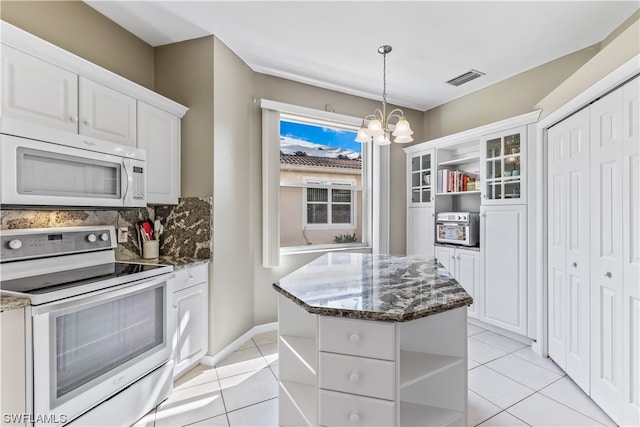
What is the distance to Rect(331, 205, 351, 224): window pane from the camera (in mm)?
4020

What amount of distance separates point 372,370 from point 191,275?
1676 millimetres

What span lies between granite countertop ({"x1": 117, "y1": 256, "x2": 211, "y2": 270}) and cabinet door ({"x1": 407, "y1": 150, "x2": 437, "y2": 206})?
2815mm

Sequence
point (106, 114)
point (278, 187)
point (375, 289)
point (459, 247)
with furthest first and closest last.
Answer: point (459, 247)
point (278, 187)
point (106, 114)
point (375, 289)

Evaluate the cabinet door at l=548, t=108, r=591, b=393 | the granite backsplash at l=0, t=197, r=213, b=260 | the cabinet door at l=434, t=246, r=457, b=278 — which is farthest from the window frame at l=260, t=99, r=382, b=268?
the cabinet door at l=548, t=108, r=591, b=393

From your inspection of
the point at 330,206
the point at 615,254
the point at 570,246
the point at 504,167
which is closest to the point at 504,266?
the point at 570,246

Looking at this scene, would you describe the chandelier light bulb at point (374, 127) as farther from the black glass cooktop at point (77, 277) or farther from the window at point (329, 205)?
the black glass cooktop at point (77, 277)

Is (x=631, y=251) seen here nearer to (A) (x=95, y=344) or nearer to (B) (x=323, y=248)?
(B) (x=323, y=248)

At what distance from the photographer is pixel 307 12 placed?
2350 millimetres

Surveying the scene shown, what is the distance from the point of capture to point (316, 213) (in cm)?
388

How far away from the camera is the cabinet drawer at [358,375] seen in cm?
128

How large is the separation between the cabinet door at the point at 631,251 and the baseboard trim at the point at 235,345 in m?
2.76

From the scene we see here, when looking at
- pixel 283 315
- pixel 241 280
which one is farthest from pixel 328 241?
pixel 283 315

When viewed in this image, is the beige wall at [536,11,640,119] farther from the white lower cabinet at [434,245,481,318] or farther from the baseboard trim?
the baseboard trim

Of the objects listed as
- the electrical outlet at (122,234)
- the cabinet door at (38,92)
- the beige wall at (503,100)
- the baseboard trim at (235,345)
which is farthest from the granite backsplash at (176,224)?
the beige wall at (503,100)
